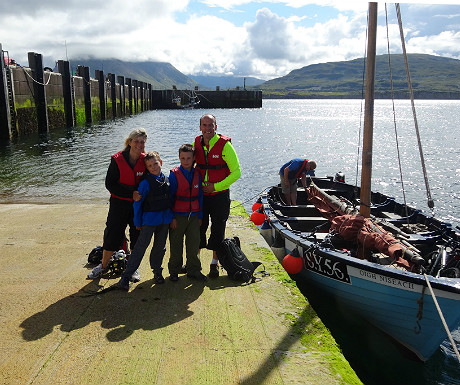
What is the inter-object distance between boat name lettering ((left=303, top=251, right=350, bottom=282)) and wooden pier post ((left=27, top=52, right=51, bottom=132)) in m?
29.4

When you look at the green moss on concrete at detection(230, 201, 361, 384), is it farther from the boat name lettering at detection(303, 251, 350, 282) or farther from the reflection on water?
the reflection on water

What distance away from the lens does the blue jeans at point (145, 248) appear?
16.8ft

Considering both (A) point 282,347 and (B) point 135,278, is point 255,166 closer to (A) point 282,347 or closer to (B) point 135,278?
(B) point 135,278

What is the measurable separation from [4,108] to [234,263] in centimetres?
2520

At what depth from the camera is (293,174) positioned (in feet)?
35.6

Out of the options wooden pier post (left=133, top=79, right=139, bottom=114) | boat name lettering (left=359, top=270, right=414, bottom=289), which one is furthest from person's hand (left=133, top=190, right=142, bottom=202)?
wooden pier post (left=133, top=79, right=139, bottom=114)

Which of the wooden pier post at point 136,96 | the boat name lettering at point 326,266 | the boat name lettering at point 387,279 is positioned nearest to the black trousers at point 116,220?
the boat name lettering at point 326,266

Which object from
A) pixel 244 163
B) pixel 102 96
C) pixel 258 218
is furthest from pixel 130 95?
pixel 258 218

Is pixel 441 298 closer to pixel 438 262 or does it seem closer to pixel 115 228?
pixel 438 262

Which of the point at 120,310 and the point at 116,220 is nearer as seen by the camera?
the point at 120,310

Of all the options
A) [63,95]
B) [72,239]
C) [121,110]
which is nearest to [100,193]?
[72,239]

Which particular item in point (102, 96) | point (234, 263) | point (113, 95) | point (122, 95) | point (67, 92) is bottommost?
point (234, 263)

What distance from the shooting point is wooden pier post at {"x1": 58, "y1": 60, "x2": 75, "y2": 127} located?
37281 millimetres

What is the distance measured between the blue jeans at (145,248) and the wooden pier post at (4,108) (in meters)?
24.3
